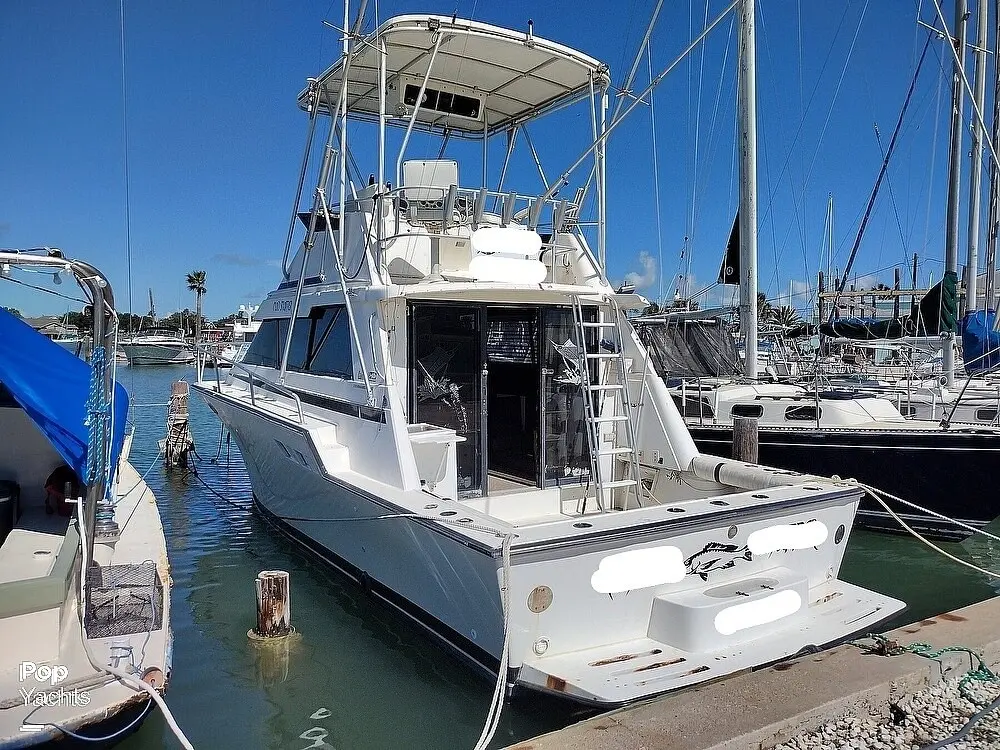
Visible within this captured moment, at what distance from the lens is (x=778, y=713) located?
3596 mm

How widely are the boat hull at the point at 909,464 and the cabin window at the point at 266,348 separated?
676cm

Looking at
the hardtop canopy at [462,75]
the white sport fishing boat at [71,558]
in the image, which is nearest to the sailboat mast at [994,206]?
the hardtop canopy at [462,75]

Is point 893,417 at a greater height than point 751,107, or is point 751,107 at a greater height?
point 751,107

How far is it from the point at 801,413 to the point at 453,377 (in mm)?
6721

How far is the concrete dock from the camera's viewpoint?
341 cm

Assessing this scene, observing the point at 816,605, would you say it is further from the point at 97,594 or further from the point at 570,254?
the point at 97,594

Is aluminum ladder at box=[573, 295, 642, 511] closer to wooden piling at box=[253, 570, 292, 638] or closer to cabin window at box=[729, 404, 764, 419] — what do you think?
wooden piling at box=[253, 570, 292, 638]

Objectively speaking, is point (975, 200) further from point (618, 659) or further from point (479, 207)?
point (618, 659)

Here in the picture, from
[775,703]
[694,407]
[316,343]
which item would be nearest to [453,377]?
[316,343]

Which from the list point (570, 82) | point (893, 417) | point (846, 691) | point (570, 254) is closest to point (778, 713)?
point (846, 691)

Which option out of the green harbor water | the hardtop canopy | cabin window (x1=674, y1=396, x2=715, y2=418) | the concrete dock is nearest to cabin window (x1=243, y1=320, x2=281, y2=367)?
the green harbor water

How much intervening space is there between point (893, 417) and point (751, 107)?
5403 mm

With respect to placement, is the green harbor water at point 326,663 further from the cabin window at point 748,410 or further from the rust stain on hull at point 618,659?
the cabin window at point 748,410

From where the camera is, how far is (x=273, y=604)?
597 cm
